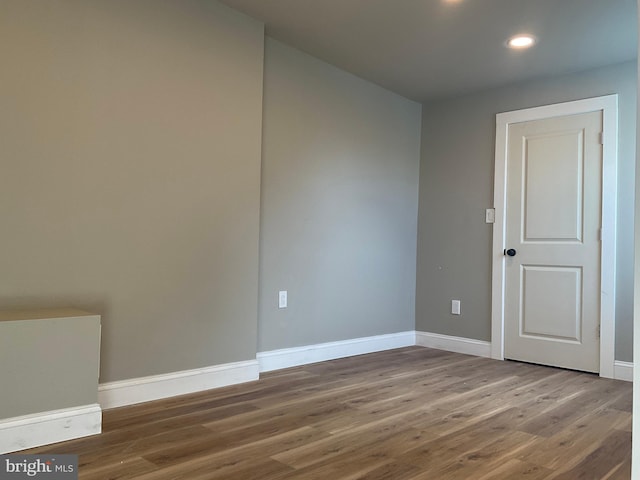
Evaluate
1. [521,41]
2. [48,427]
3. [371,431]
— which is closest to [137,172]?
[48,427]

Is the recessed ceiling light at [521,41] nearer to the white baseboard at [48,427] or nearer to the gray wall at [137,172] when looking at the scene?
the gray wall at [137,172]

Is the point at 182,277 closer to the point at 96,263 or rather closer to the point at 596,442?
the point at 96,263

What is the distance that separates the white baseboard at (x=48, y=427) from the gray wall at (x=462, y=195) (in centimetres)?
316

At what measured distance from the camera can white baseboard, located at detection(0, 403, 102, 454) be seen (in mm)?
1952

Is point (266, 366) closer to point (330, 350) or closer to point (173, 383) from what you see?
point (330, 350)

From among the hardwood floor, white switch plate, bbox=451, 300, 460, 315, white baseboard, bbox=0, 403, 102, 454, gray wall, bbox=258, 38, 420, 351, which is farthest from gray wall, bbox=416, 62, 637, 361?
white baseboard, bbox=0, 403, 102, 454

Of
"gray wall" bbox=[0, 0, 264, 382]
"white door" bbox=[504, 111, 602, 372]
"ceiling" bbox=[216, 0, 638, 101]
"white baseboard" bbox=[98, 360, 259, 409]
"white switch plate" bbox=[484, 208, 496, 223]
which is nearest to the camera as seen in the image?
"gray wall" bbox=[0, 0, 264, 382]

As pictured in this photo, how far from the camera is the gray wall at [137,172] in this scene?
7.45 feet

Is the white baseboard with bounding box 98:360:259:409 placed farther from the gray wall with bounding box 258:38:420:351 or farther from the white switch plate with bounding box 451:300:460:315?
the white switch plate with bounding box 451:300:460:315

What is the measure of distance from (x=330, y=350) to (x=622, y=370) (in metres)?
2.08

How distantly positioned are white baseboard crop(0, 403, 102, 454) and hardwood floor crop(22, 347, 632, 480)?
52 mm

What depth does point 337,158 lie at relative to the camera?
13.0 feet

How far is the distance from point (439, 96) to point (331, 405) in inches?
119

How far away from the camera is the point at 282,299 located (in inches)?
139
